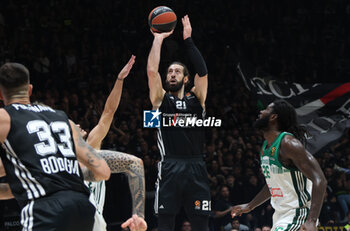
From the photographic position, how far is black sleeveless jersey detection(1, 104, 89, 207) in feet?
10.2

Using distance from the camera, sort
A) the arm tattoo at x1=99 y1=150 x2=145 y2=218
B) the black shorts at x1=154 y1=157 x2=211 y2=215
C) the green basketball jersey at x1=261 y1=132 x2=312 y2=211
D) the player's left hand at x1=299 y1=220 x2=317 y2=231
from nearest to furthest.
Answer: the arm tattoo at x1=99 y1=150 x2=145 y2=218 → the player's left hand at x1=299 y1=220 x2=317 y2=231 → the green basketball jersey at x1=261 y1=132 x2=312 y2=211 → the black shorts at x1=154 y1=157 x2=211 y2=215

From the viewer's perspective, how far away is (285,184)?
453 cm

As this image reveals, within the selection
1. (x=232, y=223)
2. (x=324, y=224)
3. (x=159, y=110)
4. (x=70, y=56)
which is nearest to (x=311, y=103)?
(x=324, y=224)

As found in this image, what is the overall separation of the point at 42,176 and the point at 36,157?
111 mm

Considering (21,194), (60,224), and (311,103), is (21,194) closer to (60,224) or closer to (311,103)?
(60,224)

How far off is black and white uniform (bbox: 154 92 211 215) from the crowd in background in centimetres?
294

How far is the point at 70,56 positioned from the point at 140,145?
3325mm

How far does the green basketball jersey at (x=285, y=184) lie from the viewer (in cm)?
449

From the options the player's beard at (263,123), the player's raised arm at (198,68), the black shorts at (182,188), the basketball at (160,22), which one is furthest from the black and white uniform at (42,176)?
the basketball at (160,22)

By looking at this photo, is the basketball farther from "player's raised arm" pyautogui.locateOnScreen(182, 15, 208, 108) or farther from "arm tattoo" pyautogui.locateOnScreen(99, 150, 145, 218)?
"arm tattoo" pyautogui.locateOnScreen(99, 150, 145, 218)

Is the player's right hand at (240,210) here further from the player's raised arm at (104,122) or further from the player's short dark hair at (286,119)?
the player's raised arm at (104,122)

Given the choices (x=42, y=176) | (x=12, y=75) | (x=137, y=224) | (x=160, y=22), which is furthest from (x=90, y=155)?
(x=160, y=22)

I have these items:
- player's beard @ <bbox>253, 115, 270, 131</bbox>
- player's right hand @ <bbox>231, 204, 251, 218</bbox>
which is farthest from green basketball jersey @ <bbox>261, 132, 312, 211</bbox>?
player's right hand @ <bbox>231, 204, 251, 218</bbox>

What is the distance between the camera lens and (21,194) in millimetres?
3135
